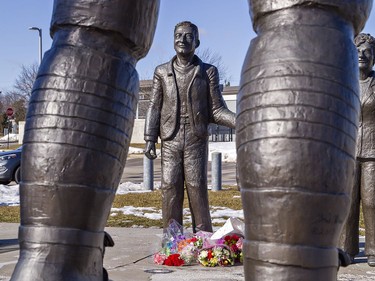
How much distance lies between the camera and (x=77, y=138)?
1.81 m

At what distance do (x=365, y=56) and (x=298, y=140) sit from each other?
5021 mm

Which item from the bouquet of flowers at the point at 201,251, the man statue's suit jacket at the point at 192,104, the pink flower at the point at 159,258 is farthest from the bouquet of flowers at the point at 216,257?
the man statue's suit jacket at the point at 192,104

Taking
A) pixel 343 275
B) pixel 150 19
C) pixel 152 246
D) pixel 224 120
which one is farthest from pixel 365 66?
A: pixel 150 19

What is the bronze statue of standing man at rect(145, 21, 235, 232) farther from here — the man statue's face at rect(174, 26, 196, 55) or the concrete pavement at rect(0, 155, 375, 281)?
the concrete pavement at rect(0, 155, 375, 281)

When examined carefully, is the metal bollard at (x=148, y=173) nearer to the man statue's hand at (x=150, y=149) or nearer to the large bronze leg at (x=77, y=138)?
the man statue's hand at (x=150, y=149)

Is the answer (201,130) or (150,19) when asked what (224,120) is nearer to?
(201,130)

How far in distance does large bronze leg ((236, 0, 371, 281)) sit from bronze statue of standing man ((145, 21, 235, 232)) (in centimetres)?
523

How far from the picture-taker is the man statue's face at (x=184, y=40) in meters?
7.02

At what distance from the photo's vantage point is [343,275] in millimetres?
5410

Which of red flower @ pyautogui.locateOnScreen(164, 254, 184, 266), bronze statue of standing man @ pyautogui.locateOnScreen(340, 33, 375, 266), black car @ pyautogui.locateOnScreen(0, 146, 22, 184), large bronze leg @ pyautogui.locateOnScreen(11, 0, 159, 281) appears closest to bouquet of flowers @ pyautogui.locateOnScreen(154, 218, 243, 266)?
red flower @ pyautogui.locateOnScreen(164, 254, 184, 266)

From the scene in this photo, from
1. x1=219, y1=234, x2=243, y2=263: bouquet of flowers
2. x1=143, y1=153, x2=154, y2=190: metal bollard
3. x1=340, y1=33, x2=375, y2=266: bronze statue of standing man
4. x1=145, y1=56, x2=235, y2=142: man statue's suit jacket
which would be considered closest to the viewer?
x1=219, y1=234, x2=243, y2=263: bouquet of flowers

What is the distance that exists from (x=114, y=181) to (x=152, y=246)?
535cm

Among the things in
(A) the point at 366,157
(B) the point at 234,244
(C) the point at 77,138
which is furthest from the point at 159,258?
(C) the point at 77,138

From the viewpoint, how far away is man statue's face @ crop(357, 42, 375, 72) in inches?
250
